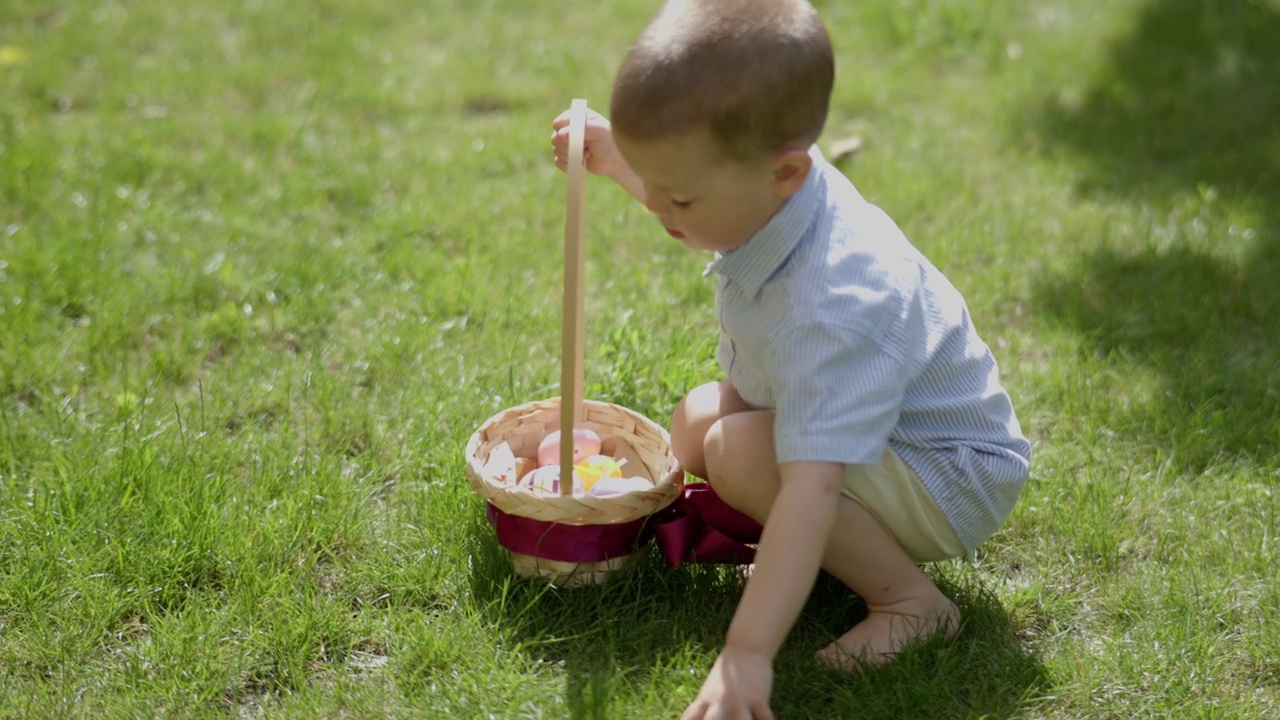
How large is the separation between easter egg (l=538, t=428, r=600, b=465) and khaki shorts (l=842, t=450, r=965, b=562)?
61 cm

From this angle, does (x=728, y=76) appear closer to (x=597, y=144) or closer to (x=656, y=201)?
(x=656, y=201)

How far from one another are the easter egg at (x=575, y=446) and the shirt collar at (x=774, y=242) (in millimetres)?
594

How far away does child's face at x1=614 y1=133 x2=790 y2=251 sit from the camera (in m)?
1.95

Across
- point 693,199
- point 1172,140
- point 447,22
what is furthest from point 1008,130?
point 693,199

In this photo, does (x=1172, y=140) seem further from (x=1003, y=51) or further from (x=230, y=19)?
(x=230, y=19)

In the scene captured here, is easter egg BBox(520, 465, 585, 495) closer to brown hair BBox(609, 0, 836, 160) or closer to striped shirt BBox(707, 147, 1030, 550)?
striped shirt BBox(707, 147, 1030, 550)

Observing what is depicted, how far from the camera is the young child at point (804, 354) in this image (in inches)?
75.0

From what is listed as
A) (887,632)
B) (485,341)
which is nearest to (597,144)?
(485,341)

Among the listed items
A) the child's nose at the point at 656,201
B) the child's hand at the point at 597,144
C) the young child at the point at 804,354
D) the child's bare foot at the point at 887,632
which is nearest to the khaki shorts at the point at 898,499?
the young child at the point at 804,354

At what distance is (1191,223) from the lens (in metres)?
3.73

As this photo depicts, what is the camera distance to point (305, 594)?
7.52 ft

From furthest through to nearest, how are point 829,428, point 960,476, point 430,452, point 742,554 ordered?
point 430,452 → point 742,554 → point 960,476 → point 829,428

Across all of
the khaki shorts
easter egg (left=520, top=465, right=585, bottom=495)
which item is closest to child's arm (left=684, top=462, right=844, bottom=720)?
the khaki shorts

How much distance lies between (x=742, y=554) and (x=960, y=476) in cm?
42
